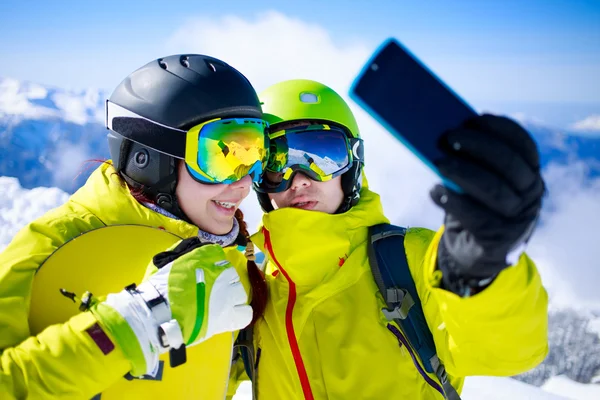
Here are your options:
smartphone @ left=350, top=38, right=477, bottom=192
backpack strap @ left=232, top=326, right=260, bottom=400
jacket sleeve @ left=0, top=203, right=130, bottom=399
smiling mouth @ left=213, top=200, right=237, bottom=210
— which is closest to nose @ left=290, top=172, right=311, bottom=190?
smiling mouth @ left=213, top=200, right=237, bottom=210

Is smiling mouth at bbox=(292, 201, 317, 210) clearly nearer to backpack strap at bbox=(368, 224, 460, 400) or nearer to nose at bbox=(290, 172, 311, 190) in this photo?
nose at bbox=(290, 172, 311, 190)

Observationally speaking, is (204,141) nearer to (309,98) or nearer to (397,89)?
(309,98)

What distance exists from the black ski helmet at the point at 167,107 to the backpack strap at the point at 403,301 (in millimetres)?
1045

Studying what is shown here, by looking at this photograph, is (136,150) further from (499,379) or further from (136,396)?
(499,379)

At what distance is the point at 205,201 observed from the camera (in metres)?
2.41

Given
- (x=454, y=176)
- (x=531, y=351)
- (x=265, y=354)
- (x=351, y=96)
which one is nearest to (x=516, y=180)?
(x=454, y=176)

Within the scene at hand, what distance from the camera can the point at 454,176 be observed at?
129 centimetres

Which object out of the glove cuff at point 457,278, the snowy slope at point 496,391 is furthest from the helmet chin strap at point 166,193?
the snowy slope at point 496,391

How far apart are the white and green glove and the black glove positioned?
0.90 meters

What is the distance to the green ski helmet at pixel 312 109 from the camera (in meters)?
2.90

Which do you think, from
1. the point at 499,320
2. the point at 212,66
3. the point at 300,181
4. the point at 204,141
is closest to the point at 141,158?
the point at 204,141

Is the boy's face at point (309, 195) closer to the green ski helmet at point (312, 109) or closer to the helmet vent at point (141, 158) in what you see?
the green ski helmet at point (312, 109)

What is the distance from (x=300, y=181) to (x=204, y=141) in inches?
28.3

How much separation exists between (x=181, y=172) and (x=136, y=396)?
1104 mm
